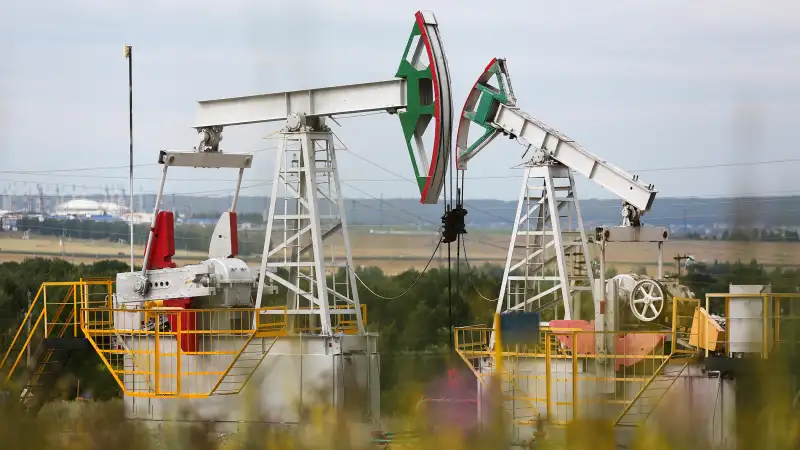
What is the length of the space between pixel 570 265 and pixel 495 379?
13.4m

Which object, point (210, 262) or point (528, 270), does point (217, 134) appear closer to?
point (210, 262)

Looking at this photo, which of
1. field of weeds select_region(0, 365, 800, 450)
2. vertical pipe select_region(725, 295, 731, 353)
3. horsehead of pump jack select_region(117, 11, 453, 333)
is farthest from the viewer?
horsehead of pump jack select_region(117, 11, 453, 333)

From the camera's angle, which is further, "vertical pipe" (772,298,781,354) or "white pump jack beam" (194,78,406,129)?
"white pump jack beam" (194,78,406,129)

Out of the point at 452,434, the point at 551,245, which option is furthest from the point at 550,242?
the point at 452,434

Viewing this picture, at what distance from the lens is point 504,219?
1435 inches

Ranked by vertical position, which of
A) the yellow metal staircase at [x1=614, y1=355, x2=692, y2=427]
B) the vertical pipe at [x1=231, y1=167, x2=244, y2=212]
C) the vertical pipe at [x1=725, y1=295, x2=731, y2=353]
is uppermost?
the vertical pipe at [x1=231, y1=167, x2=244, y2=212]

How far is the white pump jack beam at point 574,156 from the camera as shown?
78.1ft

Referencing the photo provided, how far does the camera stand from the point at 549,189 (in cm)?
2528

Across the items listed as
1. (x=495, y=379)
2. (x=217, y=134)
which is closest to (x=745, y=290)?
(x=495, y=379)

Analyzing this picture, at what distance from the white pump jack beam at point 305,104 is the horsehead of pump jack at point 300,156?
0.02m

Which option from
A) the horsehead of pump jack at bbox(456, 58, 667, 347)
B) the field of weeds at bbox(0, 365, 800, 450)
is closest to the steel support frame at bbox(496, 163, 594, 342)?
the horsehead of pump jack at bbox(456, 58, 667, 347)

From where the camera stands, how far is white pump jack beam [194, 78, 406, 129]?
23.6 meters

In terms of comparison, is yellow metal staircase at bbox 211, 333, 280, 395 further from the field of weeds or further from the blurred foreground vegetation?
the field of weeds

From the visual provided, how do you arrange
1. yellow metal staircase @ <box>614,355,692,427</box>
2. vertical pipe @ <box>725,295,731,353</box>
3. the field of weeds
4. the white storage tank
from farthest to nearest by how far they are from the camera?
yellow metal staircase @ <box>614,355,692,427</box> < vertical pipe @ <box>725,295,731,353</box> < the white storage tank < the field of weeds
